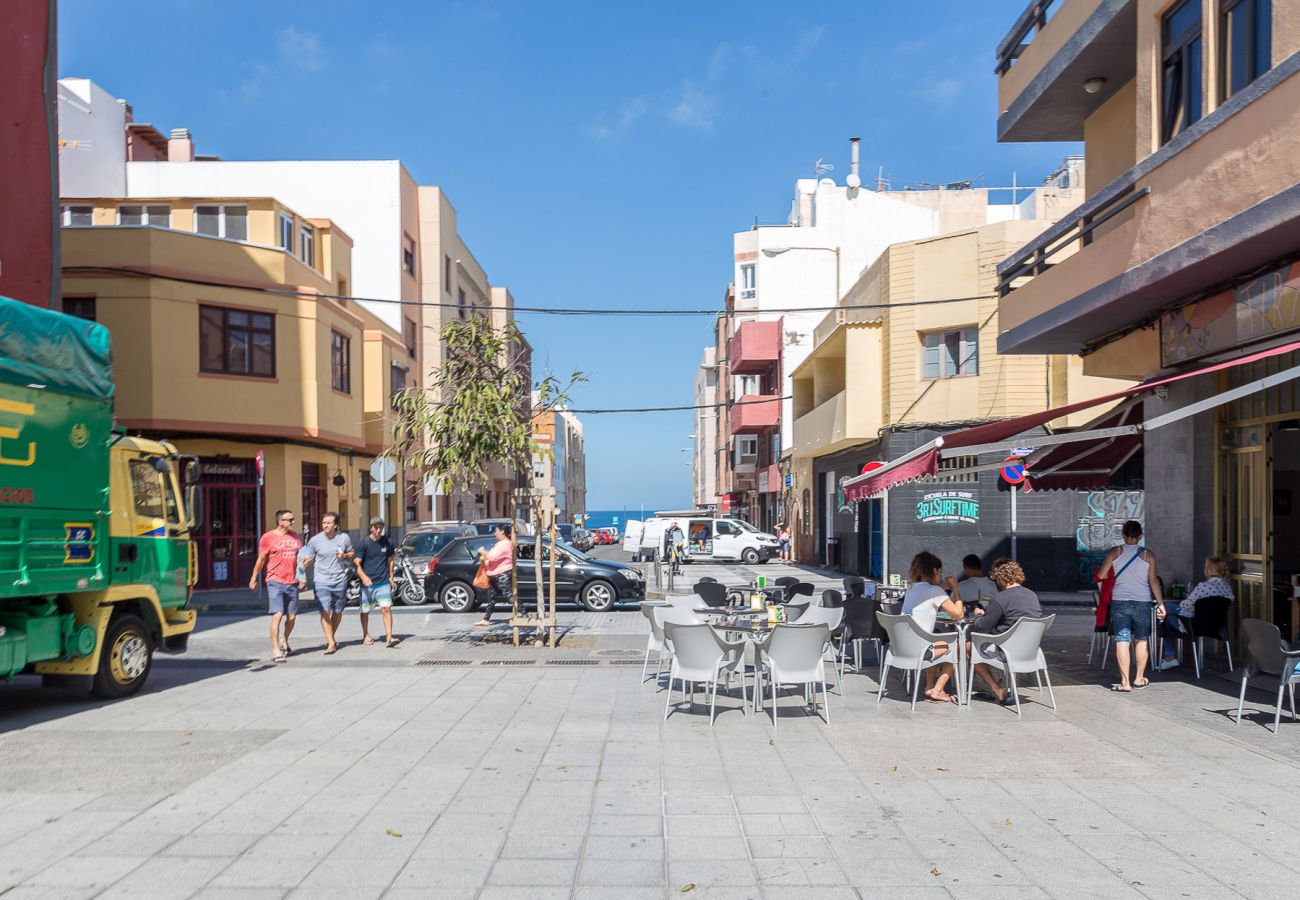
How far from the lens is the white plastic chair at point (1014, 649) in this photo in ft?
30.4

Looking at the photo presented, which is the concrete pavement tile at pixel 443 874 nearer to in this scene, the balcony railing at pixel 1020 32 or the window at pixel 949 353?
the balcony railing at pixel 1020 32

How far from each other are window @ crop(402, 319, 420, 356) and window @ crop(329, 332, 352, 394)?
10.6m

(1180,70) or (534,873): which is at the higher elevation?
(1180,70)

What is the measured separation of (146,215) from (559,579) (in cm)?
1742

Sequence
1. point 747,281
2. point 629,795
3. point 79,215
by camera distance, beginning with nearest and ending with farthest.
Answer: point 629,795 → point 79,215 → point 747,281

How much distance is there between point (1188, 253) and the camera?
9.30 m

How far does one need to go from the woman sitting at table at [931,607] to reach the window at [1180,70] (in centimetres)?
477

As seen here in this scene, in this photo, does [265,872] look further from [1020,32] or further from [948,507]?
[948,507]

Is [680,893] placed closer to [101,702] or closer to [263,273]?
[101,702]

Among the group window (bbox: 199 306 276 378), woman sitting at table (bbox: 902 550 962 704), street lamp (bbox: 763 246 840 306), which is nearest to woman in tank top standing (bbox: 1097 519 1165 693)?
woman sitting at table (bbox: 902 550 962 704)

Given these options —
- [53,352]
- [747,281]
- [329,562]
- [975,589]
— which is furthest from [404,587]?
[747,281]

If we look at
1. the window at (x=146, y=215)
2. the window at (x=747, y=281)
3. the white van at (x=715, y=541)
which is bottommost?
the white van at (x=715, y=541)

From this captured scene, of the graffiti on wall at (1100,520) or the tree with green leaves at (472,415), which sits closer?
the tree with green leaves at (472,415)

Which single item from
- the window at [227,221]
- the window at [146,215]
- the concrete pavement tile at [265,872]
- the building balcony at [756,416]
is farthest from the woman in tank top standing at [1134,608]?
the building balcony at [756,416]
